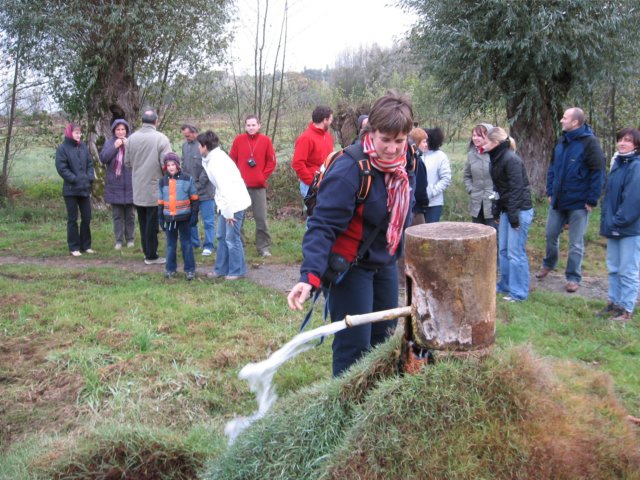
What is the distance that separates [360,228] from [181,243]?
5182 mm

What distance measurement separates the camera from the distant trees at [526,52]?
10430mm

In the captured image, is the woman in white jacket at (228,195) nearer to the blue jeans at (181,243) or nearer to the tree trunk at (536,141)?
the blue jeans at (181,243)

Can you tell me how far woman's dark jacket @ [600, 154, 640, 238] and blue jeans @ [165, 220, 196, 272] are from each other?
4954mm

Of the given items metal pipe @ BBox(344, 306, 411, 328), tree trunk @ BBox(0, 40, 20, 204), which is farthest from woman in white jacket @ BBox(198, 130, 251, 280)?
tree trunk @ BBox(0, 40, 20, 204)

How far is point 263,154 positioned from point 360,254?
19.0 feet

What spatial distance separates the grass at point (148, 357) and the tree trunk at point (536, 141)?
415 cm

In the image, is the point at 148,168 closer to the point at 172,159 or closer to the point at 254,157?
the point at 172,159

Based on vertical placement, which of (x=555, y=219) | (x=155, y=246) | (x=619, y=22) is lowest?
(x=155, y=246)

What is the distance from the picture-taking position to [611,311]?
645 centimetres

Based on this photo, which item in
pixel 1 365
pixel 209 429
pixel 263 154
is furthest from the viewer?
pixel 263 154

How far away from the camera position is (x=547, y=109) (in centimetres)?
1205

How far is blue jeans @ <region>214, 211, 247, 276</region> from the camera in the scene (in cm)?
782

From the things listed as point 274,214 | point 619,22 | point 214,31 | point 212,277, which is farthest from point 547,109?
point 212,277

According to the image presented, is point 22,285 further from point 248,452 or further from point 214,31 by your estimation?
point 214,31
